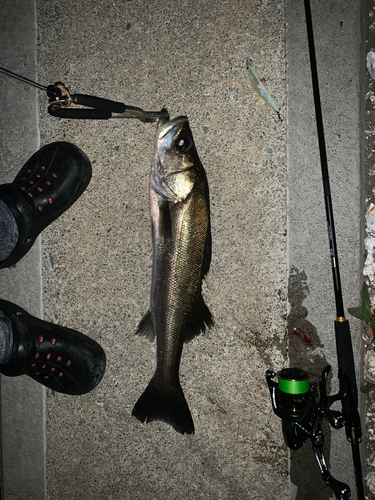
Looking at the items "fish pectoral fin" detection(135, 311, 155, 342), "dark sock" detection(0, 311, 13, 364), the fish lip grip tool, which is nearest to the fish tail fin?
"fish pectoral fin" detection(135, 311, 155, 342)

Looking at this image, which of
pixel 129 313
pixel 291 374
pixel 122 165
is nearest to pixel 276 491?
pixel 291 374

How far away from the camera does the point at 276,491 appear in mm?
1958

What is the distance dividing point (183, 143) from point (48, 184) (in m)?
0.83

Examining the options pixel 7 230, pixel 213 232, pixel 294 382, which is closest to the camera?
pixel 294 382

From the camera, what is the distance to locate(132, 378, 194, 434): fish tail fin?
5.98 ft

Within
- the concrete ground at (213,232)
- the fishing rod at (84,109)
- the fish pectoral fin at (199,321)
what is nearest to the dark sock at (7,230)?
the concrete ground at (213,232)

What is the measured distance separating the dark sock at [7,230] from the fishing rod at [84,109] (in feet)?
1.92

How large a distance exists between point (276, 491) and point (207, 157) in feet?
6.27

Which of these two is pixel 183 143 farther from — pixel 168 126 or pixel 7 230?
pixel 7 230

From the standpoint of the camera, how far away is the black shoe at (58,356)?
1928 mm

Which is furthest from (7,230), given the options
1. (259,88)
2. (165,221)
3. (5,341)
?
(259,88)

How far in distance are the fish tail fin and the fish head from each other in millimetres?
998

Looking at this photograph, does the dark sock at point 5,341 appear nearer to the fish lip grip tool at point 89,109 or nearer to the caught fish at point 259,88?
the fish lip grip tool at point 89,109

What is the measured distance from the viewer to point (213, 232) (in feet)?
6.31
